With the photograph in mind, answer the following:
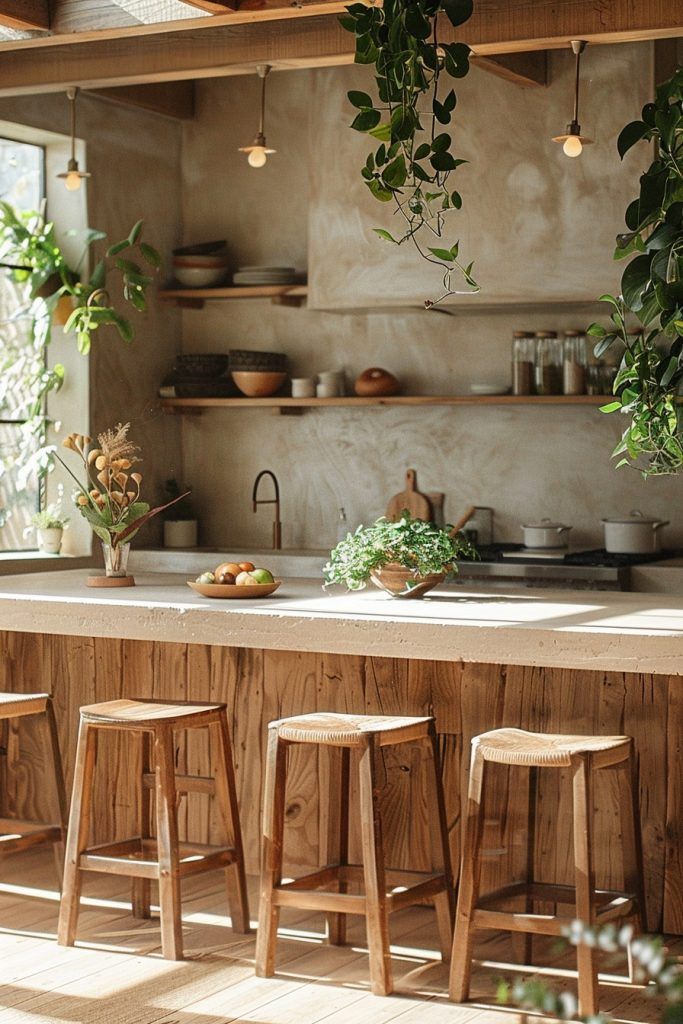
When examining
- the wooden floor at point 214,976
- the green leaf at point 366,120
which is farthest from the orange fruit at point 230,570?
the green leaf at point 366,120

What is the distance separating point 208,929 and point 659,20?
116 inches

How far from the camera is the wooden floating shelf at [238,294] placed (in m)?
6.55

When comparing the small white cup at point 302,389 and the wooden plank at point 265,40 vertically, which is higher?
the wooden plank at point 265,40

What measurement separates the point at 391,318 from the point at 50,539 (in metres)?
1.96

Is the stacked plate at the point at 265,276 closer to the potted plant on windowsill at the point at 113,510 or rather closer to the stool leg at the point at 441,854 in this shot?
the potted plant on windowsill at the point at 113,510

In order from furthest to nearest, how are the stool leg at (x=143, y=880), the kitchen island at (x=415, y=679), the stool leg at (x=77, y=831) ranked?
the stool leg at (x=143, y=880) → the stool leg at (x=77, y=831) → the kitchen island at (x=415, y=679)

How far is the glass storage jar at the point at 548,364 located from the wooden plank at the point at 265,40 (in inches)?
75.2

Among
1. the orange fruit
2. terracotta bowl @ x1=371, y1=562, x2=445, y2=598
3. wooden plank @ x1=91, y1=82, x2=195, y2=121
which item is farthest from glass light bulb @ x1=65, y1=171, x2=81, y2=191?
terracotta bowl @ x1=371, y1=562, x2=445, y2=598

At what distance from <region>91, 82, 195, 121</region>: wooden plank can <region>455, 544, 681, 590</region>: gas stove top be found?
273 centimetres

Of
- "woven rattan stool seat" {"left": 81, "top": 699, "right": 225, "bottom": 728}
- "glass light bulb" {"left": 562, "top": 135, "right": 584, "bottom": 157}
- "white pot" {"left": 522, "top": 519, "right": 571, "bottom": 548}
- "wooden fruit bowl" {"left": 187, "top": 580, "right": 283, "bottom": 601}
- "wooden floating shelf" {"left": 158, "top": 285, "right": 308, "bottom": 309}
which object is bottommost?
"woven rattan stool seat" {"left": 81, "top": 699, "right": 225, "bottom": 728}

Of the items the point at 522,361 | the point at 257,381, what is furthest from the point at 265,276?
the point at 522,361

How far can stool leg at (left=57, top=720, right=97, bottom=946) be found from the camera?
370 cm

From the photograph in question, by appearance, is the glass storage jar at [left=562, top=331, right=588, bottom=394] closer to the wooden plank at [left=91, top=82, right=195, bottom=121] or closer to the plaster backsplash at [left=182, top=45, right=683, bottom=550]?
the plaster backsplash at [left=182, top=45, right=683, bottom=550]

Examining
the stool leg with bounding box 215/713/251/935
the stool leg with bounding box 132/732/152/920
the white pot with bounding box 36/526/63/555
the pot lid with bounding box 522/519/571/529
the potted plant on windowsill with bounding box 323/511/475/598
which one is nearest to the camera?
the stool leg with bounding box 215/713/251/935
